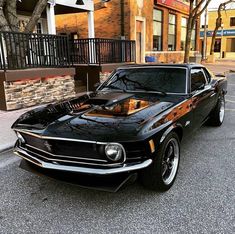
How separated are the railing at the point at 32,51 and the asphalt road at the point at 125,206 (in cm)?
449

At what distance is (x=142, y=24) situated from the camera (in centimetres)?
1578

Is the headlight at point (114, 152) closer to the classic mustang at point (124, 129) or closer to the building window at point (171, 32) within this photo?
the classic mustang at point (124, 129)

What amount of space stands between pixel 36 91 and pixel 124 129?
588 cm

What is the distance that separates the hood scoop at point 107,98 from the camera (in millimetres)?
3775

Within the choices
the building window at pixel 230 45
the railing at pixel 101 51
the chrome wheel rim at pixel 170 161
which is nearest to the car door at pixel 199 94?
the chrome wheel rim at pixel 170 161

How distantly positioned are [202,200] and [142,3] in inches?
557

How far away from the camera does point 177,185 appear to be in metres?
3.44

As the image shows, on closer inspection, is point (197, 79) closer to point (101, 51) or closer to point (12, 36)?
point (12, 36)

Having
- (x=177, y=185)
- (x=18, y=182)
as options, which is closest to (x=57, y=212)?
(x=18, y=182)

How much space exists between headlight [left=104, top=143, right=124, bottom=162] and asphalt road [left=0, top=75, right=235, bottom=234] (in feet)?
2.01

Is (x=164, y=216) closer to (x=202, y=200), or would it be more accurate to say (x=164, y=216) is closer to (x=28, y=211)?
(x=202, y=200)

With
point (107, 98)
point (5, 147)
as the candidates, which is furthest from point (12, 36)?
point (107, 98)

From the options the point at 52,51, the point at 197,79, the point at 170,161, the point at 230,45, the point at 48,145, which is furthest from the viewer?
the point at 230,45

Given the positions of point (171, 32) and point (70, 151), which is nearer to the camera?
point (70, 151)
